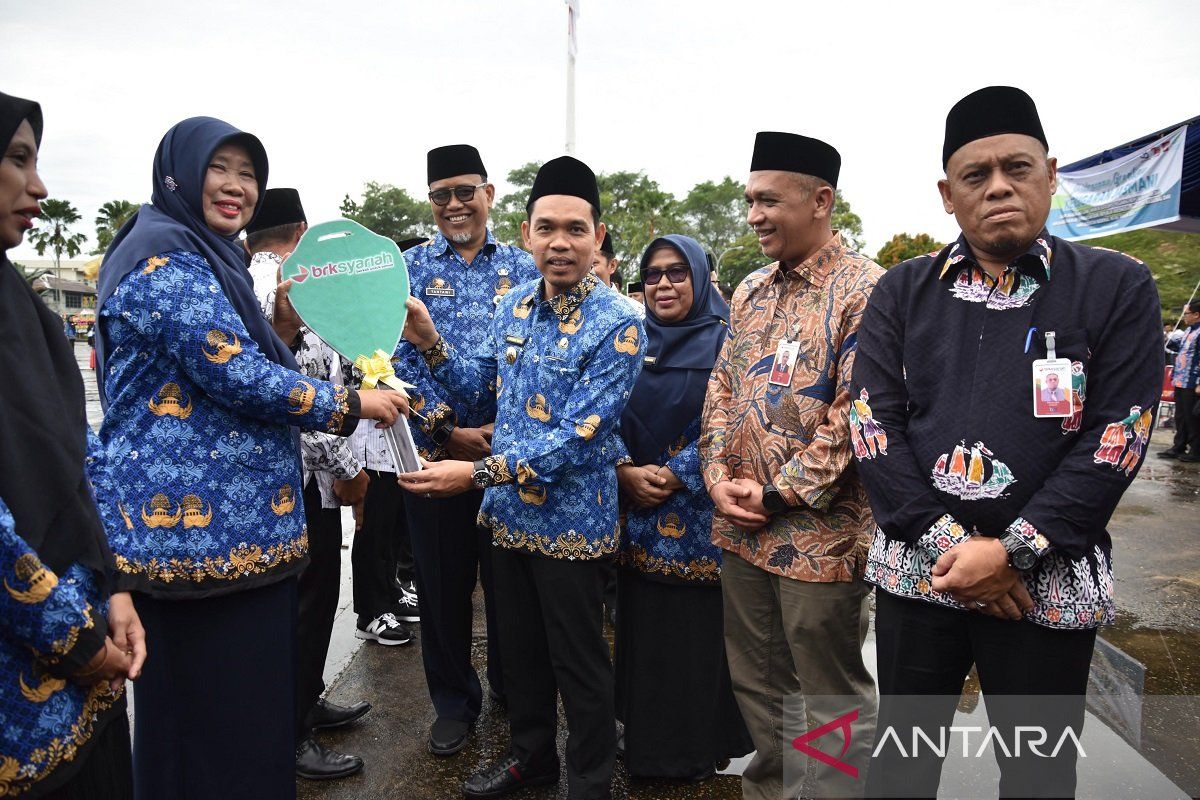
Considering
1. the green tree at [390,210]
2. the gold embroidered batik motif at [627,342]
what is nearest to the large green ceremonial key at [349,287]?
the gold embroidered batik motif at [627,342]

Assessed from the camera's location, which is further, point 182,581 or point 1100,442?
point 182,581

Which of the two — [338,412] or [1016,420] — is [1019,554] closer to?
[1016,420]

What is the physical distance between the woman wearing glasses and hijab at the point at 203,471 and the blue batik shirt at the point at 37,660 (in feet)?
1.82

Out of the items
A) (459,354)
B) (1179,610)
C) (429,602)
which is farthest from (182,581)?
(1179,610)

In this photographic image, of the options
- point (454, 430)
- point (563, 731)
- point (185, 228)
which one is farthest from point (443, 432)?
point (563, 731)

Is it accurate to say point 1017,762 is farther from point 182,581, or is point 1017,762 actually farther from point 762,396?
point 182,581

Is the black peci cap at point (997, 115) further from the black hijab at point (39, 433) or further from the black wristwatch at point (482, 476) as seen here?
the black hijab at point (39, 433)

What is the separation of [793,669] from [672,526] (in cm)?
65

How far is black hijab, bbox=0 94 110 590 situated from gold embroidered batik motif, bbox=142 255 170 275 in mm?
405

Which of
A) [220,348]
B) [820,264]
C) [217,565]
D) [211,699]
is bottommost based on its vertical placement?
[211,699]

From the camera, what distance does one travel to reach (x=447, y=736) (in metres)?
3.06

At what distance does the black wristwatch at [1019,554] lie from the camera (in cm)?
165

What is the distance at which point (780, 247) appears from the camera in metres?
2.46

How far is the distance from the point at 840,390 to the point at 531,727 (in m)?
1.65
